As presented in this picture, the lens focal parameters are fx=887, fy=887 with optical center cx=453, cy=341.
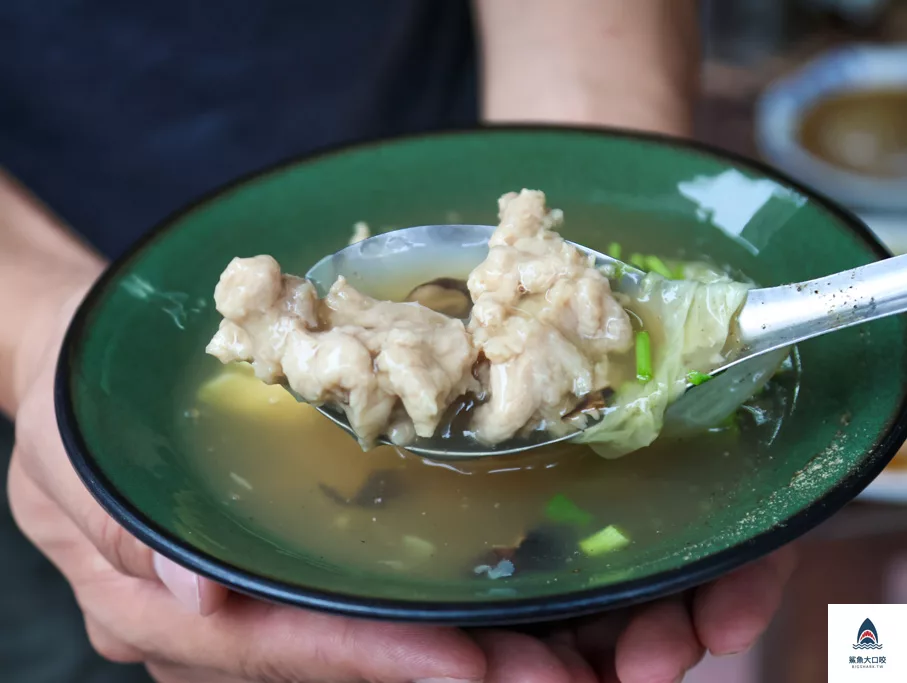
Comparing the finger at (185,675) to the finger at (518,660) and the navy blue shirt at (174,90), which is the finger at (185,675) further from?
the navy blue shirt at (174,90)

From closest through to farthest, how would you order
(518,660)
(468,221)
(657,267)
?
(518,660), (657,267), (468,221)

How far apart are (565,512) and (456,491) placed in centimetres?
16

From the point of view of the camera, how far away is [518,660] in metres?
1.13

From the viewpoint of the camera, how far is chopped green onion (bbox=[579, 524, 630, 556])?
3.72 ft

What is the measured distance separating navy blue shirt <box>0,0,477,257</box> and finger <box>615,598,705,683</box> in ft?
5.11

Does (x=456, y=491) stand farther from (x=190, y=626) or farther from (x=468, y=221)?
(x=468, y=221)

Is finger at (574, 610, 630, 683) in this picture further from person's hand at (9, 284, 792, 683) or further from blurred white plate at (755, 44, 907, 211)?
blurred white plate at (755, 44, 907, 211)

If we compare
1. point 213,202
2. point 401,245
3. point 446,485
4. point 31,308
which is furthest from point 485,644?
point 31,308

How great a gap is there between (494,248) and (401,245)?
27cm

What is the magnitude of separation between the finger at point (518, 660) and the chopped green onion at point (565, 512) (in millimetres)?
164

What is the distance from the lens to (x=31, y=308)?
1740 mm

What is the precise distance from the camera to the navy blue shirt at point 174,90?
7.18 feet

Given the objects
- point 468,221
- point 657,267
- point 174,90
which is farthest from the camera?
point 174,90

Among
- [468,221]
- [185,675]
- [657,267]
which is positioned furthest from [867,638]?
[185,675]
